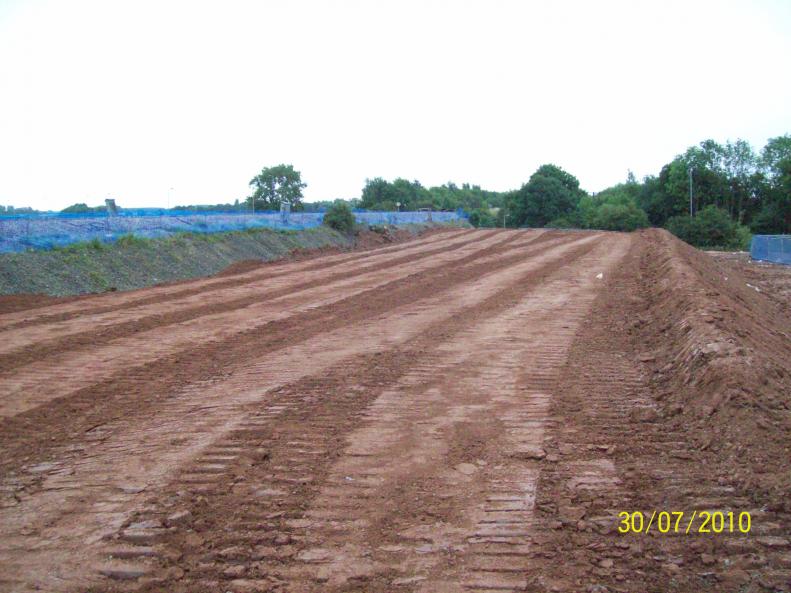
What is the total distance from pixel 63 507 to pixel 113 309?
11329 mm

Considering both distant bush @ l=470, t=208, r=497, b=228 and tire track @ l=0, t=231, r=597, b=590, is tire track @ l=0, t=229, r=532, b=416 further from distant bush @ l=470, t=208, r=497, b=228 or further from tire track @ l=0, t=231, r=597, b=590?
distant bush @ l=470, t=208, r=497, b=228

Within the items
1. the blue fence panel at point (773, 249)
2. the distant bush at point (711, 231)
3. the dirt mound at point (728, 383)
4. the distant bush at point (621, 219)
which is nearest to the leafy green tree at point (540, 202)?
the distant bush at point (621, 219)

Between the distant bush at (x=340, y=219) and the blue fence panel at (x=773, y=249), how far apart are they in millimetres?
22829

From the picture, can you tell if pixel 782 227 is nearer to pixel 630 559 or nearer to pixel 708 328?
pixel 708 328

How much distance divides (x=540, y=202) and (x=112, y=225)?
225 ft

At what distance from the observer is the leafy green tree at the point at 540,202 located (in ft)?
280

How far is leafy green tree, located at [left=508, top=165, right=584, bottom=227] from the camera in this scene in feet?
280

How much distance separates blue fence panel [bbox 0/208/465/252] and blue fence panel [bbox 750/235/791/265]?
24513 mm

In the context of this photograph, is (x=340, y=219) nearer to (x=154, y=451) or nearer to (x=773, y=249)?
(x=773, y=249)

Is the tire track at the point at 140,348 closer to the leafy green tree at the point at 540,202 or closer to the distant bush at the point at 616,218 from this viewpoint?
the distant bush at the point at 616,218

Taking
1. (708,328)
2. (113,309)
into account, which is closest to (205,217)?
(113,309)

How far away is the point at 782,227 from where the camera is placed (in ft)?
248
